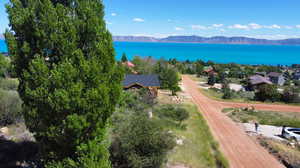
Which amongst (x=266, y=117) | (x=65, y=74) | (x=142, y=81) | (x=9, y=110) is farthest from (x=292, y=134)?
(x=9, y=110)

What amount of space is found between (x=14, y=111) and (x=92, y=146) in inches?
423

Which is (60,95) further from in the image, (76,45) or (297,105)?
(297,105)

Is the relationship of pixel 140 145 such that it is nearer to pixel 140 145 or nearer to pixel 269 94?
pixel 140 145

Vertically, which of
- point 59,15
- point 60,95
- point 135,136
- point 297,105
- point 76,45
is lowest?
point 297,105

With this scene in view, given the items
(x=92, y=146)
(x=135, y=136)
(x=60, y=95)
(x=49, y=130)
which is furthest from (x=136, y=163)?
(x=60, y=95)

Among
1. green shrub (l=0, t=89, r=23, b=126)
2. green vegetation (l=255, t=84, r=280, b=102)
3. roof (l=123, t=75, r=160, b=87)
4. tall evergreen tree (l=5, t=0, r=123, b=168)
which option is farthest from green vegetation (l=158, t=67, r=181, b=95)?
tall evergreen tree (l=5, t=0, r=123, b=168)

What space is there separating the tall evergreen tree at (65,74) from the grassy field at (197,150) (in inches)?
301

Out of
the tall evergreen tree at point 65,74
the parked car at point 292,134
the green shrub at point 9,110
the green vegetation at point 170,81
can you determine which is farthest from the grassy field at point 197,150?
the green vegetation at point 170,81

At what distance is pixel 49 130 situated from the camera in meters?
6.51

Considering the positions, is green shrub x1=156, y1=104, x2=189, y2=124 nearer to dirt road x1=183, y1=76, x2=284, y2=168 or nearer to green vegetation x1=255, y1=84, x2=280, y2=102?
dirt road x1=183, y1=76, x2=284, y2=168

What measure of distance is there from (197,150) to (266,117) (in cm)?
1803

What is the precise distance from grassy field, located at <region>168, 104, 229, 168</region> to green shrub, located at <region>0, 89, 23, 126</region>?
11.5 m

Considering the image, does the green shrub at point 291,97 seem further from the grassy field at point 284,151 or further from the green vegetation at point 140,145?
the green vegetation at point 140,145

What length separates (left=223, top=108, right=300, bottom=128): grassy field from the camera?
2570cm
